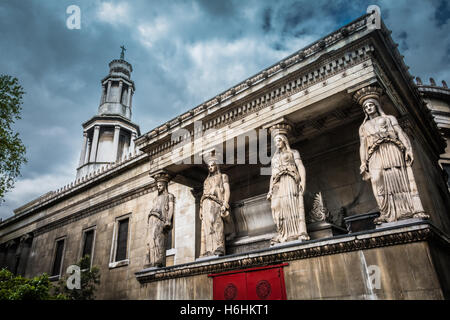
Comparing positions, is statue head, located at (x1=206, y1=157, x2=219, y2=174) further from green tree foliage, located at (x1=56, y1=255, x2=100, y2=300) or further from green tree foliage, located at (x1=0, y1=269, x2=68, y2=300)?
green tree foliage, located at (x1=56, y1=255, x2=100, y2=300)

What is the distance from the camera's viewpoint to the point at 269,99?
34.7ft

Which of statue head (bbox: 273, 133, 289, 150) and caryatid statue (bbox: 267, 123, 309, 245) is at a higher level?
statue head (bbox: 273, 133, 289, 150)

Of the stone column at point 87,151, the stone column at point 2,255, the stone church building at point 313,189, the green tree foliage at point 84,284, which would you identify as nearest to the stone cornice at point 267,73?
the stone church building at point 313,189

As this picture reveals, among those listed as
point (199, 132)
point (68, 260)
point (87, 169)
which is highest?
point (87, 169)

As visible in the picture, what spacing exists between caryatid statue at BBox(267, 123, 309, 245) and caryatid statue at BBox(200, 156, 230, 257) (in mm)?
2051

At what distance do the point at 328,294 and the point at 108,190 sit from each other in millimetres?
15880

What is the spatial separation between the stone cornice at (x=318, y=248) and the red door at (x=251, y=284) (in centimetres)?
16

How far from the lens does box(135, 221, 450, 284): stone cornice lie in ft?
21.6

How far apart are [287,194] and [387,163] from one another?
8.42 ft

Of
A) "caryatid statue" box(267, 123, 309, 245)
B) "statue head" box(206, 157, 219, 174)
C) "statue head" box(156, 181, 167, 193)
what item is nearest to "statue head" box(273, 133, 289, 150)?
"caryatid statue" box(267, 123, 309, 245)

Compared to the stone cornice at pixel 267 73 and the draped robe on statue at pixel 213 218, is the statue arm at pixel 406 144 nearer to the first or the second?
the stone cornice at pixel 267 73

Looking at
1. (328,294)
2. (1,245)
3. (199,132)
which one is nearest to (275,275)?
(328,294)

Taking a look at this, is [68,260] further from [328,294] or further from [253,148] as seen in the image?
[328,294]

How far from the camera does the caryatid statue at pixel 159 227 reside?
38.5 feet
